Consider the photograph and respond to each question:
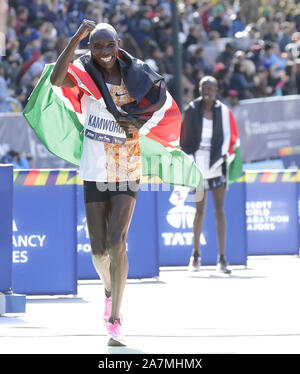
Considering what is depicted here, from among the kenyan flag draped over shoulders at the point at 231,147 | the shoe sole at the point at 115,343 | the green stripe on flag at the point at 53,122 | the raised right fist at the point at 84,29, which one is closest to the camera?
the shoe sole at the point at 115,343

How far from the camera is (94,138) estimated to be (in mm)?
6801

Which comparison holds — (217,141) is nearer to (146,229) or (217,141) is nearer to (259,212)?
(146,229)

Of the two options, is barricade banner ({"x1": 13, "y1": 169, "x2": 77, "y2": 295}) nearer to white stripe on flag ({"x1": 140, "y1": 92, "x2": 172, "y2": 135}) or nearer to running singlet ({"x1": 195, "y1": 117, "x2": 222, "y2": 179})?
white stripe on flag ({"x1": 140, "y1": 92, "x2": 172, "y2": 135})

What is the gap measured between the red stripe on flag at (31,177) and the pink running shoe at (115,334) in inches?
124

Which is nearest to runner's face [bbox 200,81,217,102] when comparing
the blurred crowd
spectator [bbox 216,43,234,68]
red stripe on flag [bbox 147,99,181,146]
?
red stripe on flag [bbox 147,99,181,146]

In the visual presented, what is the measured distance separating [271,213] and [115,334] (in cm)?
800

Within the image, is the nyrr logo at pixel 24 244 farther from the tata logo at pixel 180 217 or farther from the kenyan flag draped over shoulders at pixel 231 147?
the tata logo at pixel 180 217

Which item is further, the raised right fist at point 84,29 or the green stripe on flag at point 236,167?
the green stripe on flag at point 236,167

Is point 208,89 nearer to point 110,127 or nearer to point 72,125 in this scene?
point 72,125

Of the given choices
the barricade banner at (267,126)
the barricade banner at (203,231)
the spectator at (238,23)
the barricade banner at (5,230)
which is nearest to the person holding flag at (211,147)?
the barricade banner at (203,231)

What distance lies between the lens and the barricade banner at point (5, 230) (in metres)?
8.14

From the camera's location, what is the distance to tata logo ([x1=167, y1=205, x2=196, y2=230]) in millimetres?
12648

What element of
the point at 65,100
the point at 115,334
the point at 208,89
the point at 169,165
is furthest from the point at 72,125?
the point at 208,89
